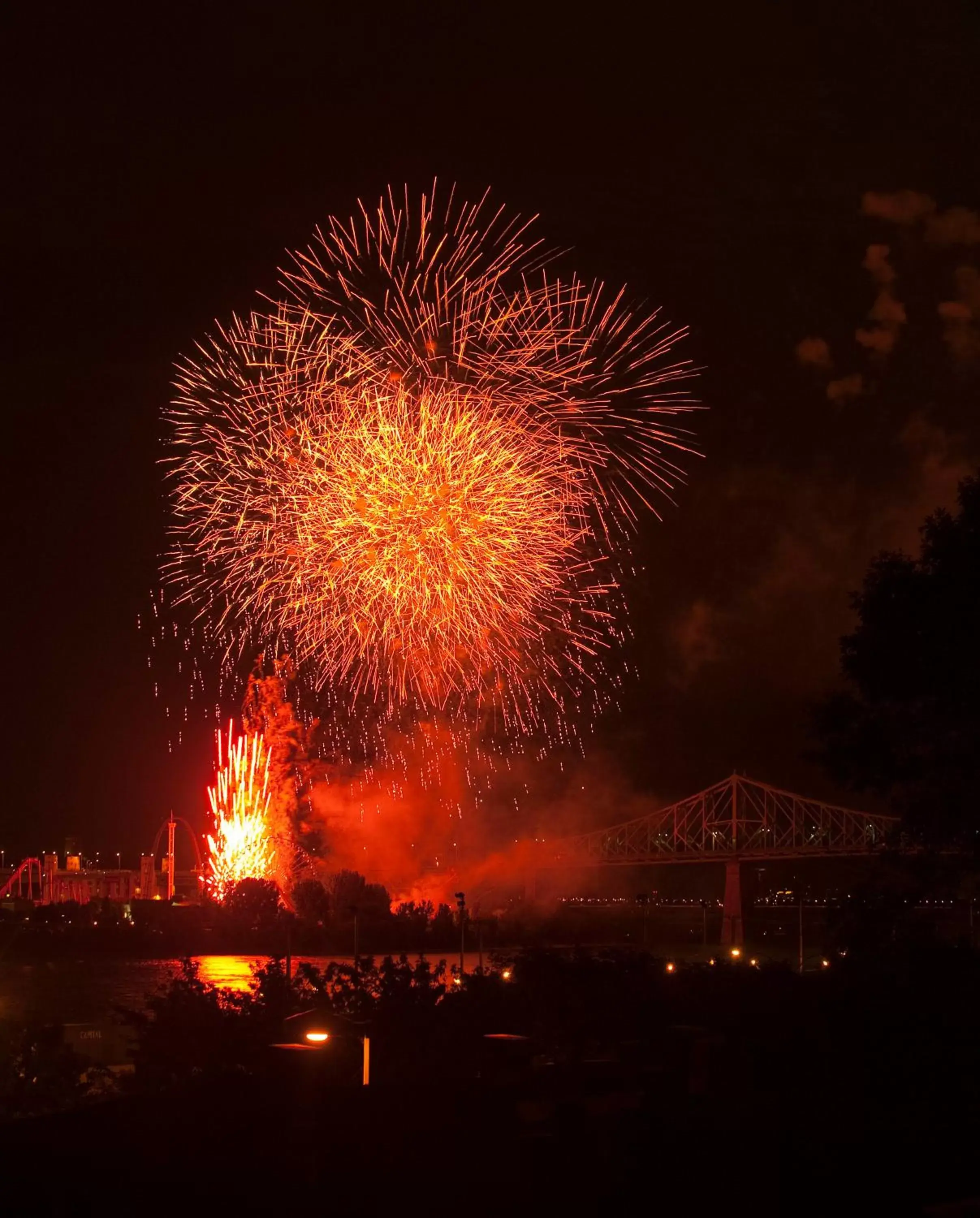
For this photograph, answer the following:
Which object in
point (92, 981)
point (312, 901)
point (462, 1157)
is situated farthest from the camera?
point (312, 901)

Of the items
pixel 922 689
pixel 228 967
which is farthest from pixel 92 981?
pixel 922 689

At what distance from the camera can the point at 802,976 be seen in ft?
60.7

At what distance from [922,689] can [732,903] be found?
86.0 meters

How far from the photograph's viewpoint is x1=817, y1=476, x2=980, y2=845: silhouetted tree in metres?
18.9

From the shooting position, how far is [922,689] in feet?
65.1

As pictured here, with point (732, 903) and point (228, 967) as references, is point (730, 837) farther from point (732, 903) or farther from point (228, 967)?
point (228, 967)

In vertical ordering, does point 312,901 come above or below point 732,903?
above

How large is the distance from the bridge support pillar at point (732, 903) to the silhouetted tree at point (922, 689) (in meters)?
61.0

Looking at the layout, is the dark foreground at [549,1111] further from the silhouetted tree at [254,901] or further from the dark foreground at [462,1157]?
the silhouetted tree at [254,901]

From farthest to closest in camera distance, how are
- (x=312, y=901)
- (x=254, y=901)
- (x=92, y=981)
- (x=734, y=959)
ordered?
1. (x=312, y=901)
2. (x=254, y=901)
3. (x=92, y=981)
4. (x=734, y=959)

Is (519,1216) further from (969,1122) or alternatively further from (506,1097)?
(969,1122)

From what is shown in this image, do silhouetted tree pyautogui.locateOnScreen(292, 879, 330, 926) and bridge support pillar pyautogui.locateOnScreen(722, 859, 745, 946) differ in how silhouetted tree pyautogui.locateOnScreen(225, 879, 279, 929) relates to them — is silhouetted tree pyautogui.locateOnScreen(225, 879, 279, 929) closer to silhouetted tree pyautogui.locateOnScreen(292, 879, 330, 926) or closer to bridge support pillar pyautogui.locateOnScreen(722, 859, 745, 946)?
silhouetted tree pyautogui.locateOnScreen(292, 879, 330, 926)

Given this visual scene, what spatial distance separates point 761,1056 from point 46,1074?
1305cm

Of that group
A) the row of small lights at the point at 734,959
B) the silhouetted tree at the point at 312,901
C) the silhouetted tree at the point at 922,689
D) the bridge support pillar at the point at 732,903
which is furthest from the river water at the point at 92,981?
the silhouetted tree at the point at 922,689
